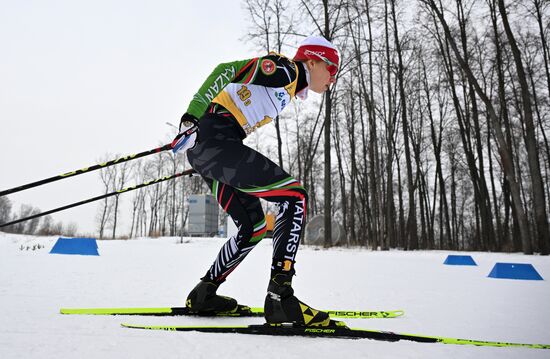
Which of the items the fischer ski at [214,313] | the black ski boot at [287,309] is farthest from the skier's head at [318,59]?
the fischer ski at [214,313]

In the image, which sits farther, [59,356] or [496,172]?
[496,172]

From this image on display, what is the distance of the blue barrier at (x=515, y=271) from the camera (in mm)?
4352

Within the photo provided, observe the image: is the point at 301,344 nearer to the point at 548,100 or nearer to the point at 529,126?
the point at 529,126

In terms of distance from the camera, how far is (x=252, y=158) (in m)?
2.03

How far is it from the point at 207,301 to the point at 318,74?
1640mm

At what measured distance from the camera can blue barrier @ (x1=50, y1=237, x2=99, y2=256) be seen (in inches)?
237

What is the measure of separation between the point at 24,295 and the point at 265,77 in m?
2.15

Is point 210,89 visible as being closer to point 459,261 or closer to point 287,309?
point 287,309

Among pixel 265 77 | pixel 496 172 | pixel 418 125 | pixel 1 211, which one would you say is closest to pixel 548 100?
pixel 418 125

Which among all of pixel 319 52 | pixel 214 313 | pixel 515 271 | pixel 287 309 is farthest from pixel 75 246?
pixel 515 271

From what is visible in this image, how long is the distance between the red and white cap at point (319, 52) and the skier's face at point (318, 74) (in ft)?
0.09

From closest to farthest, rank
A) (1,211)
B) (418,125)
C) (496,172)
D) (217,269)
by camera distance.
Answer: (217,269)
(418,125)
(496,172)
(1,211)

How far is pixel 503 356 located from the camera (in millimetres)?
1378

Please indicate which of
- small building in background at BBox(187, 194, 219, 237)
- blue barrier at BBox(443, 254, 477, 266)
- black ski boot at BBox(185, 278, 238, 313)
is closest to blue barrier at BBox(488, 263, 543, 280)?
blue barrier at BBox(443, 254, 477, 266)
